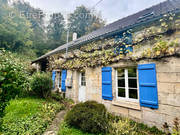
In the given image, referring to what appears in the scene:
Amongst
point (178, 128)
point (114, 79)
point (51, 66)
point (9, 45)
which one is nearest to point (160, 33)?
point (114, 79)

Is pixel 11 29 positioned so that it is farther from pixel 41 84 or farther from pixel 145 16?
pixel 145 16

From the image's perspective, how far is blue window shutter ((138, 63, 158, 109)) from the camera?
10.2 feet

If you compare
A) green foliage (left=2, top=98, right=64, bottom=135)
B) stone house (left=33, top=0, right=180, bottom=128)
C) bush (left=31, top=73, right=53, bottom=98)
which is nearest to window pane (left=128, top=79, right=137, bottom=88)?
stone house (left=33, top=0, right=180, bottom=128)

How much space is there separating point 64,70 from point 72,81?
1.21m

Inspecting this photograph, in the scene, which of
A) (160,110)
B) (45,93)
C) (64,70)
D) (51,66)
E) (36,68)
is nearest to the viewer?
(160,110)

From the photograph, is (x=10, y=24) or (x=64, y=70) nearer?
(x=64, y=70)

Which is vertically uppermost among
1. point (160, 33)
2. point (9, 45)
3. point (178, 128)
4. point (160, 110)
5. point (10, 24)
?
point (10, 24)

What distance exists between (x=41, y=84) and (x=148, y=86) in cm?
574

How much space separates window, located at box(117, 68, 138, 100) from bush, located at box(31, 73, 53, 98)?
14.7ft

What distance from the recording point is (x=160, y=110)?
3.01m

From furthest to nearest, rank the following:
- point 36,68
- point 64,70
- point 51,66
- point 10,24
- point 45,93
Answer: point 10,24 < point 36,68 < point 51,66 < point 64,70 < point 45,93

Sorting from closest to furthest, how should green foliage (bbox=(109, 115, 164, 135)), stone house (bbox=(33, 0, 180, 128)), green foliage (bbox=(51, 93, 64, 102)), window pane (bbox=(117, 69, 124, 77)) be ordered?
green foliage (bbox=(109, 115, 164, 135)), stone house (bbox=(33, 0, 180, 128)), window pane (bbox=(117, 69, 124, 77)), green foliage (bbox=(51, 93, 64, 102))

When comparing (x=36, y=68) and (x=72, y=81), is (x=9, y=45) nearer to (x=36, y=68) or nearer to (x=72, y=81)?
(x=36, y=68)

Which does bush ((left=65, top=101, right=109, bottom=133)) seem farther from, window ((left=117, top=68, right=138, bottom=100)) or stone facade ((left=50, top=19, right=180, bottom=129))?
window ((left=117, top=68, right=138, bottom=100))
